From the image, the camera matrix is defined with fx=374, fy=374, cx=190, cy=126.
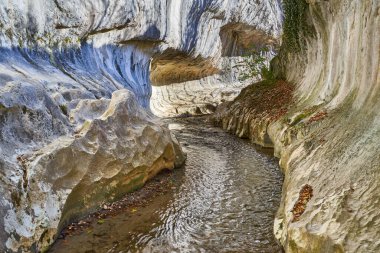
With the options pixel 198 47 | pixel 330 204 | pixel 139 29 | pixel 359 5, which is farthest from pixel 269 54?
pixel 330 204

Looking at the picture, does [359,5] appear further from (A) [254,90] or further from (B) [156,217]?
(A) [254,90]

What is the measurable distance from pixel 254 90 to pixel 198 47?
8098 mm

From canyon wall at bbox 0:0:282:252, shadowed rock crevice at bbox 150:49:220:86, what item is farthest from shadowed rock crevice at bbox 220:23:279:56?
canyon wall at bbox 0:0:282:252

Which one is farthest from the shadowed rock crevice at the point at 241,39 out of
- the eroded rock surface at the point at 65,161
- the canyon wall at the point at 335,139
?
the eroded rock surface at the point at 65,161

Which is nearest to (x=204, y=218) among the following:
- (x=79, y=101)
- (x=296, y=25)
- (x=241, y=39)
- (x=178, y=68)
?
(x=79, y=101)

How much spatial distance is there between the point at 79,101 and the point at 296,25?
33.1ft

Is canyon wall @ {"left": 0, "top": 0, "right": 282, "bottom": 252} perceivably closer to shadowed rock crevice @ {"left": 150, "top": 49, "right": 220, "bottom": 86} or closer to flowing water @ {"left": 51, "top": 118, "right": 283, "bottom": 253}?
shadowed rock crevice @ {"left": 150, "top": 49, "right": 220, "bottom": 86}

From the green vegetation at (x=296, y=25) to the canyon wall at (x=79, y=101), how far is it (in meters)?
6.93

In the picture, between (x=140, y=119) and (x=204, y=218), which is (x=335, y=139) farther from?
(x=140, y=119)

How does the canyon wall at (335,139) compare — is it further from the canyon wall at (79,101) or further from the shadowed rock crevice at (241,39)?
the shadowed rock crevice at (241,39)

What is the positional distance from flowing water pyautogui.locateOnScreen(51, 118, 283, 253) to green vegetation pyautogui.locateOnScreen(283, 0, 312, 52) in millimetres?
5923

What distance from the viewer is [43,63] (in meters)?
12.7

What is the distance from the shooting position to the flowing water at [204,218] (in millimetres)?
6172

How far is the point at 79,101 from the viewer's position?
9.50 m
